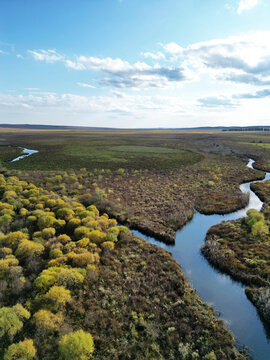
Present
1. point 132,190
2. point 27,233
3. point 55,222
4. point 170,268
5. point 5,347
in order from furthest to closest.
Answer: point 132,190 < point 55,222 < point 27,233 < point 170,268 < point 5,347

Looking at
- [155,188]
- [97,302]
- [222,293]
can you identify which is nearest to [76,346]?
[97,302]

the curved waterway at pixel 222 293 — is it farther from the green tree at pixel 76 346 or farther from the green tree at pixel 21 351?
the green tree at pixel 21 351

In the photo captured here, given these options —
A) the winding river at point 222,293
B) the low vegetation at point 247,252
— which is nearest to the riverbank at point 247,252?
the low vegetation at point 247,252

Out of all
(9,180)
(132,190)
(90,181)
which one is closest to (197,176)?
(132,190)

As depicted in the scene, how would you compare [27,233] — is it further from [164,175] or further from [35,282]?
[164,175]

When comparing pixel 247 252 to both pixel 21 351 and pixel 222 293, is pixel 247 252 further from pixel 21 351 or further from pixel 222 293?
pixel 21 351
